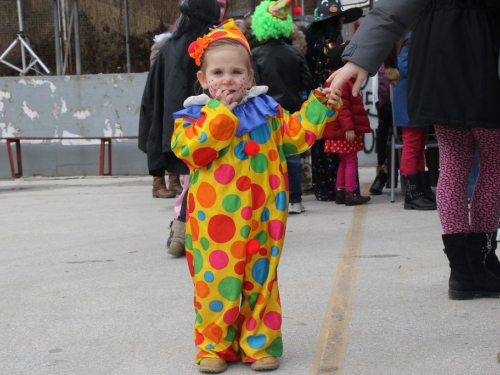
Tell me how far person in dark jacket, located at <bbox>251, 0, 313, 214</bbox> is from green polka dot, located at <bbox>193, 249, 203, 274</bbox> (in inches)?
160

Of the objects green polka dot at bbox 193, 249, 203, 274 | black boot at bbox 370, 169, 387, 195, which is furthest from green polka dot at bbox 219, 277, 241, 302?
black boot at bbox 370, 169, 387, 195

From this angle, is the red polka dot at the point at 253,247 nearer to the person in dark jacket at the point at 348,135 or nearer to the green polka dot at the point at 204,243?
the green polka dot at the point at 204,243

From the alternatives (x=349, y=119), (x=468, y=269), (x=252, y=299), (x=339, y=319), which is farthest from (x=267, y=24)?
(x=252, y=299)

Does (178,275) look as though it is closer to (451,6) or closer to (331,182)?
(451,6)

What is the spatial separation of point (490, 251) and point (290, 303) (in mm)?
1017

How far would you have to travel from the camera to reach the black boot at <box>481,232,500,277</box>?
12.8ft

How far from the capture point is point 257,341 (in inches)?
119

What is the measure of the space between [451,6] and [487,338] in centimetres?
152

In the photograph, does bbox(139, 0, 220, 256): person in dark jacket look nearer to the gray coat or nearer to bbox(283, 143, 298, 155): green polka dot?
the gray coat

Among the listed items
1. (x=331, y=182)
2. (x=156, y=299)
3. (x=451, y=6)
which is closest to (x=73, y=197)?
(x=331, y=182)

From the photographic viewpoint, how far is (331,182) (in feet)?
26.9

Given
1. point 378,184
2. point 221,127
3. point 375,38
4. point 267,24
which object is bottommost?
point 378,184

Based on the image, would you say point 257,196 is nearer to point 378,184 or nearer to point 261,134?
point 261,134

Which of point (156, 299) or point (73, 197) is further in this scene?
point (73, 197)
